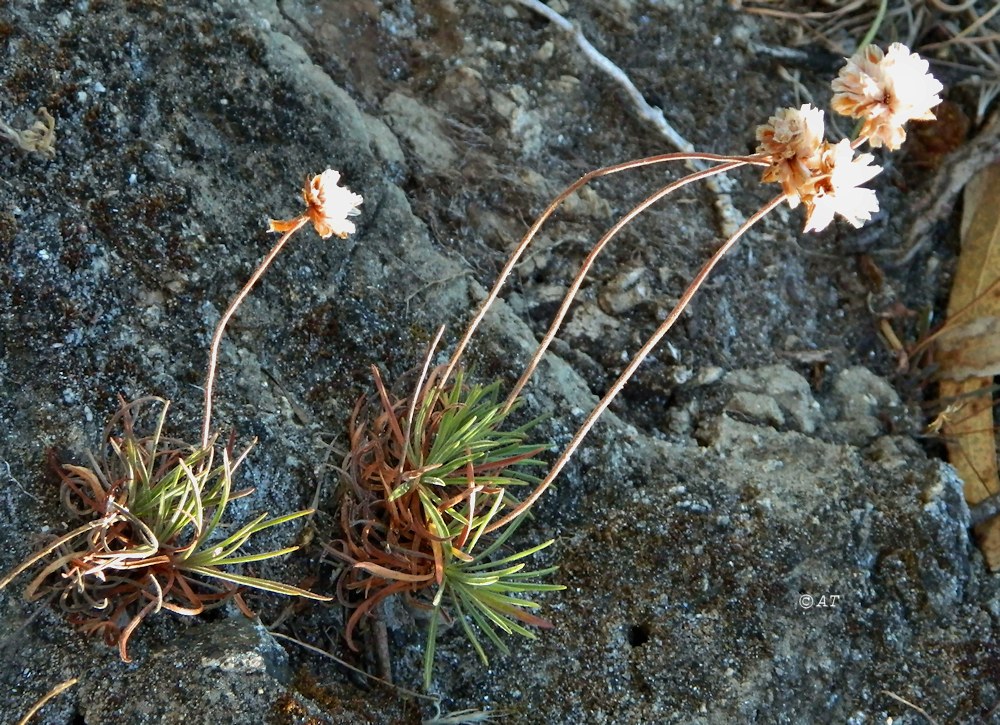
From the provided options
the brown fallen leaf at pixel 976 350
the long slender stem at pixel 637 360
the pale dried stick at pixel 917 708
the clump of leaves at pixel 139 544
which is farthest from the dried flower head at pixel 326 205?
the brown fallen leaf at pixel 976 350

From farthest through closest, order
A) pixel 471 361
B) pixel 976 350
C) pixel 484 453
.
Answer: pixel 976 350 < pixel 471 361 < pixel 484 453

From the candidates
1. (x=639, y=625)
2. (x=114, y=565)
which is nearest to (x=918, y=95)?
(x=639, y=625)

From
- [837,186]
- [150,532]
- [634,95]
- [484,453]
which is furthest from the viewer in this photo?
[634,95]

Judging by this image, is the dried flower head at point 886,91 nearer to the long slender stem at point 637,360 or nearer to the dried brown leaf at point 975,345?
the long slender stem at point 637,360

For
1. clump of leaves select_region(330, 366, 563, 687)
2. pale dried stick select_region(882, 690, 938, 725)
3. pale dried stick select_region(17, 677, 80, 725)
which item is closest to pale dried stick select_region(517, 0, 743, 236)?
clump of leaves select_region(330, 366, 563, 687)

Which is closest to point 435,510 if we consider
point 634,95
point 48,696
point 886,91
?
point 48,696

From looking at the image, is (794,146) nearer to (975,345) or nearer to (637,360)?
(637,360)

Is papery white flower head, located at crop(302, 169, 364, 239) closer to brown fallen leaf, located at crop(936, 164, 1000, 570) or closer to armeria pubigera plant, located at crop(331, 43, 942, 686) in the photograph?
armeria pubigera plant, located at crop(331, 43, 942, 686)
